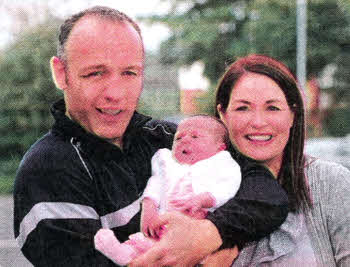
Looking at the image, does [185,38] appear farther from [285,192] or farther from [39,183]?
[39,183]

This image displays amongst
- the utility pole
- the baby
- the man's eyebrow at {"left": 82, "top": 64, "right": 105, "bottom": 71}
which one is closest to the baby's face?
the baby

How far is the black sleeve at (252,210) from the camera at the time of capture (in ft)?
4.23

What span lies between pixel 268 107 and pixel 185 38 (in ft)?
2.40

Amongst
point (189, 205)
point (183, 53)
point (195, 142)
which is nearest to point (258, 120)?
point (195, 142)

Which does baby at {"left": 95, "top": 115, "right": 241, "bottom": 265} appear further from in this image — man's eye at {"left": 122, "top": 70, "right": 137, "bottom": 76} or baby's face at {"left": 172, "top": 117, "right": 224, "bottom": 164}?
man's eye at {"left": 122, "top": 70, "right": 137, "bottom": 76}

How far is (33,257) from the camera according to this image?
129cm

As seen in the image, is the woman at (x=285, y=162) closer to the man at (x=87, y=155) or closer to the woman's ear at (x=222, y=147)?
the woman's ear at (x=222, y=147)

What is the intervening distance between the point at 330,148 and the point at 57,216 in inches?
68.8

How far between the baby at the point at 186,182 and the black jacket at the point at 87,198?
0.11 feet

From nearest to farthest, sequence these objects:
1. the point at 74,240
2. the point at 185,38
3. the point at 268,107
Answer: the point at 74,240, the point at 268,107, the point at 185,38

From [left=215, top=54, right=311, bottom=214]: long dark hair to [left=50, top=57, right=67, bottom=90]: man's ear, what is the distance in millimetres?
367

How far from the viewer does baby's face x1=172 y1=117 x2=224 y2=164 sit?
1352mm

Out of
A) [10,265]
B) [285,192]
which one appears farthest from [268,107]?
[10,265]

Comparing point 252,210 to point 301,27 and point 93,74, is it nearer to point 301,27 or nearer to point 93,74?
point 93,74
